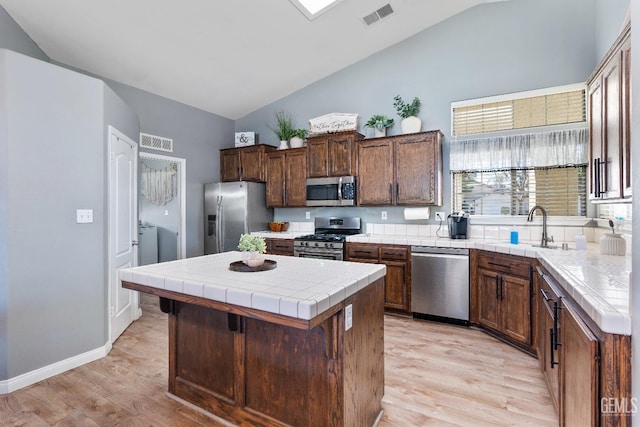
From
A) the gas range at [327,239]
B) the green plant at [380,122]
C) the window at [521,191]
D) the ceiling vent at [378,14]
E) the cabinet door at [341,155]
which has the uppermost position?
the ceiling vent at [378,14]

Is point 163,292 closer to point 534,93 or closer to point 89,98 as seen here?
point 89,98

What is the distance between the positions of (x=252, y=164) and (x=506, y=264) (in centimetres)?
381

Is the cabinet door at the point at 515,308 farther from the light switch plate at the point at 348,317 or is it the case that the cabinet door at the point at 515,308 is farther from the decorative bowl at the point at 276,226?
the decorative bowl at the point at 276,226

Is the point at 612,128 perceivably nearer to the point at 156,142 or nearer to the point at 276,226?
the point at 276,226

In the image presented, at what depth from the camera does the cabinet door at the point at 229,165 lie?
17.8ft

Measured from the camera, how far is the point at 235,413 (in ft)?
6.26

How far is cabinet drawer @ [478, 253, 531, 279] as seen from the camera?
2.90m

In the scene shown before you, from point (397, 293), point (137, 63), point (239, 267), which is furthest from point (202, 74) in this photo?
point (397, 293)

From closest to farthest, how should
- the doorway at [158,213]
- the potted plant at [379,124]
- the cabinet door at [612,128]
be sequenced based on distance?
the cabinet door at [612,128], the potted plant at [379,124], the doorway at [158,213]

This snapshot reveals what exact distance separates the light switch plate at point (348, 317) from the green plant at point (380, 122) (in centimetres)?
326

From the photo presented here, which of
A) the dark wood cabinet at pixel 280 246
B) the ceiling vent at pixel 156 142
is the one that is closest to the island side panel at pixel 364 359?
the dark wood cabinet at pixel 280 246

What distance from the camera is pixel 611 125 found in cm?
196

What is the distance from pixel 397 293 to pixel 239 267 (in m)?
2.40

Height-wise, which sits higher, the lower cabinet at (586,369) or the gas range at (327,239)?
the gas range at (327,239)
